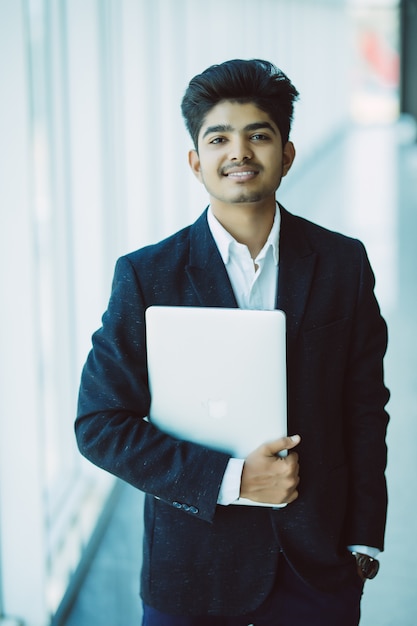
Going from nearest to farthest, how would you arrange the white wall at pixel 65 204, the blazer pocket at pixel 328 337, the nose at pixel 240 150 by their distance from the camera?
the nose at pixel 240 150, the blazer pocket at pixel 328 337, the white wall at pixel 65 204

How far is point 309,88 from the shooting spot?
16.2m

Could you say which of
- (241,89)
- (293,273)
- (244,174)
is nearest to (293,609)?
(293,273)

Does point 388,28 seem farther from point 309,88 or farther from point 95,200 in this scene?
point 95,200

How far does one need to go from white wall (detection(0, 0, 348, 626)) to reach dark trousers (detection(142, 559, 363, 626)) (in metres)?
1.00

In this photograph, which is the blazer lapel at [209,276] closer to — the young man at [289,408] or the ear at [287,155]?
the young man at [289,408]

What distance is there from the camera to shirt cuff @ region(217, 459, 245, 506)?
1423 mm

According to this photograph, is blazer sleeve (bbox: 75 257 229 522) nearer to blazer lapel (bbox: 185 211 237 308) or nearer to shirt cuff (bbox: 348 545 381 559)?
blazer lapel (bbox: 185 211 237 308)

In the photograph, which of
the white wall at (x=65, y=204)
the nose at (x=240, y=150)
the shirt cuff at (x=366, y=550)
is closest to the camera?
the nose at (x=240, y=150)

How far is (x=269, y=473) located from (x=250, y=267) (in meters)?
0.39

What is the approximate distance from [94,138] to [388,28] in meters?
27.0

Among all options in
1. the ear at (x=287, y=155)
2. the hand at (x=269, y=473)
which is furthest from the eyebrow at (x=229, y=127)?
the hand at (x=269, y=473)

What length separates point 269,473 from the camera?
55.9 inches

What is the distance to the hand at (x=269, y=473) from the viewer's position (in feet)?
4.65

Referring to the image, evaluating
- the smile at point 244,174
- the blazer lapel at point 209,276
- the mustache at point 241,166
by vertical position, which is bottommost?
the blazer lapel at point 209,276
